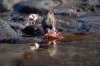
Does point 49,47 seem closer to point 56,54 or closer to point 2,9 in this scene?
point 56,54

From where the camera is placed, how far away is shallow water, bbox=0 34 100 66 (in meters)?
10.5

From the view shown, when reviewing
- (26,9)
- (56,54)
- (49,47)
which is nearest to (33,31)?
(49,47)

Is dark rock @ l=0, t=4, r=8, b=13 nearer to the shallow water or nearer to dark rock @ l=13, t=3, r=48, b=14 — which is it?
dark rock @ l=13, t=3, r=48, b=14

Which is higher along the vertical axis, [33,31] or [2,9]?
[2,9]

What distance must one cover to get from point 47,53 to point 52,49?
62 cm

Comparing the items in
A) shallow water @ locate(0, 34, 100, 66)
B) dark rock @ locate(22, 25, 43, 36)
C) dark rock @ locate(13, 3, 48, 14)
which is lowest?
shallow water @ locate(0, 34, 100, 66)

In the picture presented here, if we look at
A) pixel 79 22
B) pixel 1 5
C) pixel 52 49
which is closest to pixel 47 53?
pixel 52 49

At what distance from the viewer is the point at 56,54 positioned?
38.2 ft

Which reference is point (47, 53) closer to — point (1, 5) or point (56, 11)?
point (56, 11)

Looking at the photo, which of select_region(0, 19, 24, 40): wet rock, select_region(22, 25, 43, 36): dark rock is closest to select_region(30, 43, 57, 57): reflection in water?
select_region(0, 19, 24, 40): wet rock

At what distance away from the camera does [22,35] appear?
15820mm

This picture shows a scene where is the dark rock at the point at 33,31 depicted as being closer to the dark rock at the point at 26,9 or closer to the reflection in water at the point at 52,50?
the reflection in water at the point at 52,50

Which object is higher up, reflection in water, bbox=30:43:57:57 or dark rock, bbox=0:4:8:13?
dark rock, bbox=0:4:8:13

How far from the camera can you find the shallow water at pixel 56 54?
1050cm
